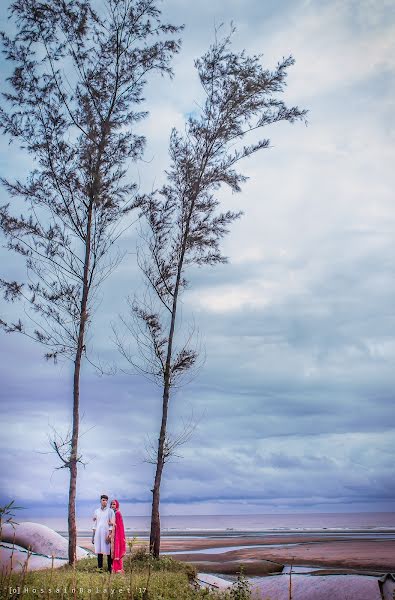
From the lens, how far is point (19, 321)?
18.6 metres

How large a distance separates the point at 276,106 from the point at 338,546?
67.0 ft

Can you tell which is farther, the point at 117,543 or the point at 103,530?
the point at 103,530

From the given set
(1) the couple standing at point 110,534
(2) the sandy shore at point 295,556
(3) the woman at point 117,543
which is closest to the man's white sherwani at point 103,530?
(1) the couple standing at point 110,534

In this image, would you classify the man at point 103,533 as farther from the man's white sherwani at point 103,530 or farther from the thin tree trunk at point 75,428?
the thin tree trunk at point 75,428

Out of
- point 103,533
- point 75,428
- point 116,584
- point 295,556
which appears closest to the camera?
point 116,584

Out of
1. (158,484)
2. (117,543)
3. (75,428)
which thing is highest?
(75,428)

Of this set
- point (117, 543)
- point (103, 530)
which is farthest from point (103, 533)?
point (117, 543)

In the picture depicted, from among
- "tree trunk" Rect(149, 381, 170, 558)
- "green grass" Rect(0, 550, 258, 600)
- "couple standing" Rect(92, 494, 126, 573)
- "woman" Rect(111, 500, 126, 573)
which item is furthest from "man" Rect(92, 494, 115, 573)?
"tree trunk" Rect(149, 381, 170, 558)

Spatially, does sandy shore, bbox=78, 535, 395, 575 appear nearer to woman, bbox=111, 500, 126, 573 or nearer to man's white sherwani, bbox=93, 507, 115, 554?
woman, bbox=111, 500, 126, 573

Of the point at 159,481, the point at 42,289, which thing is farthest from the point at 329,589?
the point at 42,289

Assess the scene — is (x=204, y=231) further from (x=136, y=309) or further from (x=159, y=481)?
(x=159, y=481)

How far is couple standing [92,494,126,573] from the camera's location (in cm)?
1611

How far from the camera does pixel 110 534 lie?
1620cm

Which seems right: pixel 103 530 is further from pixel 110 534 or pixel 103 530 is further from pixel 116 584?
pixel 116 584
